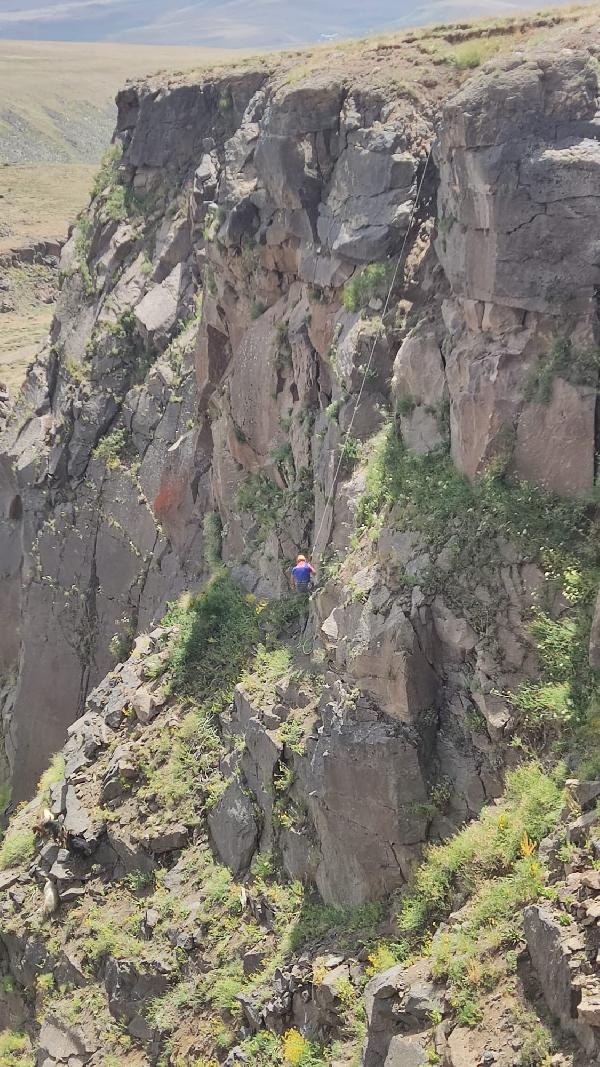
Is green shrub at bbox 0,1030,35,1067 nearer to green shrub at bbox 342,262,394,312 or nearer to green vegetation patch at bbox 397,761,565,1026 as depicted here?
green vegetation patch at bbox 397,761,565,1026

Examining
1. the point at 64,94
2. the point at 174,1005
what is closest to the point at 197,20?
the point at 64,94

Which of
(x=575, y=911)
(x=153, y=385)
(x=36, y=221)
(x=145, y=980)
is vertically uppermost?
(x=36, y=221)

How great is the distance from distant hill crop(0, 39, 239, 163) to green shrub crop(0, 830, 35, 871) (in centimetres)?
6230

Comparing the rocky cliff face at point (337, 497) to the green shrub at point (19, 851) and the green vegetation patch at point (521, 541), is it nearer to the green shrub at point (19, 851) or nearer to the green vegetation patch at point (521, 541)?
the green vegetation patch at point (521, 541)

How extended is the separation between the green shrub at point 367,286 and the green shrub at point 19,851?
30.4ft

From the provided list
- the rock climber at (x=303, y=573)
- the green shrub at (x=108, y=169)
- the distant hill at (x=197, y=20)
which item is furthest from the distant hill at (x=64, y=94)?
the rock climber at (x=303, y=573)

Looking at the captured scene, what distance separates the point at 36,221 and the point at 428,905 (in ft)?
125

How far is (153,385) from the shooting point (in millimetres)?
20031

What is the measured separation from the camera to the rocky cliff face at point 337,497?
33.3ft

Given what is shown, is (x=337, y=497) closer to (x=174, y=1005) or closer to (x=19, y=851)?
(x=174, y=1005)

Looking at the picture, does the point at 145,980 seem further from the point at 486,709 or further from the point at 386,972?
the point at 486,709

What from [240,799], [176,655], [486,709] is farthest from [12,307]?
[486,709]

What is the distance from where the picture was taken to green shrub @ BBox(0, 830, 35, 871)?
48.1ft

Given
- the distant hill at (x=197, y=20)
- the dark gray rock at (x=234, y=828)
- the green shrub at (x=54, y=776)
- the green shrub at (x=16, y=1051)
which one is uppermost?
the distant hill at (x=197, y=20)
